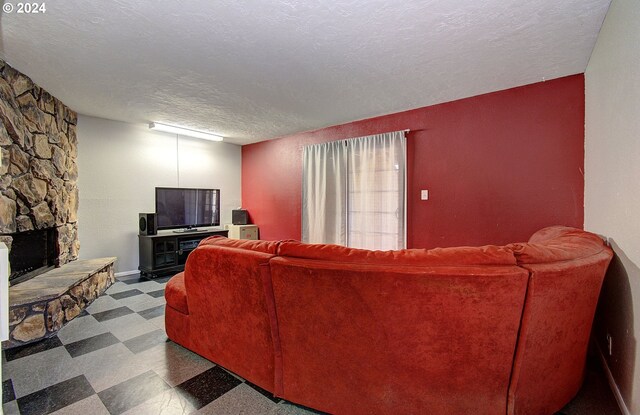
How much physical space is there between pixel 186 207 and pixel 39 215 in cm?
194

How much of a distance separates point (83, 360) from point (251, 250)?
5.07ft

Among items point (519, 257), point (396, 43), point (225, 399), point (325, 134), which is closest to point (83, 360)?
point (225, 399)

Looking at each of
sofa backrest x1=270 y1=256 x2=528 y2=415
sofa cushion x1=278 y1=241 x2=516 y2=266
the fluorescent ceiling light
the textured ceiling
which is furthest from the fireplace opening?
sofa cushion x1=278 y1=241 x2=516 y2=266

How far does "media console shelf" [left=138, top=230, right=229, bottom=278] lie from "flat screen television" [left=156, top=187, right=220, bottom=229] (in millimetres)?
282

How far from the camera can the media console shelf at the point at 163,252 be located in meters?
3.99

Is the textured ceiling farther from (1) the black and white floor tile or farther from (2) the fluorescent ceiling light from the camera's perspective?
(1) the black and white floor tile

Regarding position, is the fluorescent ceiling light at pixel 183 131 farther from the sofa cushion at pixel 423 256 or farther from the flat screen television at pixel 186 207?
the sofa cushion at pixel 423 256

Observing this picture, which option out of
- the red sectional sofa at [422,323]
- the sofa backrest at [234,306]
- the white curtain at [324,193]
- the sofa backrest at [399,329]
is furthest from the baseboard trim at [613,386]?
the white curtain at [324,193]

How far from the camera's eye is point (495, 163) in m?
2.94

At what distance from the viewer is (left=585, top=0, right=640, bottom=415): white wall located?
1342 millimetres

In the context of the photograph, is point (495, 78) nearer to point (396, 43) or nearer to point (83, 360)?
point (396, 43)

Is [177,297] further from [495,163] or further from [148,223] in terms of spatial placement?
[495,163]

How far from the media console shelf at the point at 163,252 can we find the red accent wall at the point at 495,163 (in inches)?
123

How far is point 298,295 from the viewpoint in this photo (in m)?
1.33
